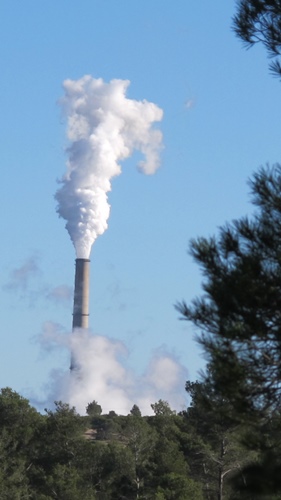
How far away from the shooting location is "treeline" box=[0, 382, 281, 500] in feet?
202

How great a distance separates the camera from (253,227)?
20.0m

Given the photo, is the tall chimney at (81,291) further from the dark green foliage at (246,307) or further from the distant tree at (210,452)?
the dark green foliage at (246,307)

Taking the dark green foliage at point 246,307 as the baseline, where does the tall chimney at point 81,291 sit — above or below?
above

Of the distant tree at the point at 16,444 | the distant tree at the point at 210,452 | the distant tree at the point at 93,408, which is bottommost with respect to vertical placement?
the distant tree at the point at 210,452

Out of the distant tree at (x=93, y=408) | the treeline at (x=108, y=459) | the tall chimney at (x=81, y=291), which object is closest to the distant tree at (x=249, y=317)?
the treeline at (x=108, y=459)

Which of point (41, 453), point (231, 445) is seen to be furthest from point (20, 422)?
point (231, 445)

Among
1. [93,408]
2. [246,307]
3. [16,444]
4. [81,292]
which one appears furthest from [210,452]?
[93,408]

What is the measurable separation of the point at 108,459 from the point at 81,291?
5443 cm

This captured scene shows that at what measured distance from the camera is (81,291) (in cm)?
12619

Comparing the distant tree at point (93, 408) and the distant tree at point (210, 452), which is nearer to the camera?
the distant tree at point (210, 452)

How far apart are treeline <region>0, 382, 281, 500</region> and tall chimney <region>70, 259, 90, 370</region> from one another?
Result: 42.1m

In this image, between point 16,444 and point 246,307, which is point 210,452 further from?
point 246,307

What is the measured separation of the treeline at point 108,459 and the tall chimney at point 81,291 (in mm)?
42121

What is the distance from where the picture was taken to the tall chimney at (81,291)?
127 m
